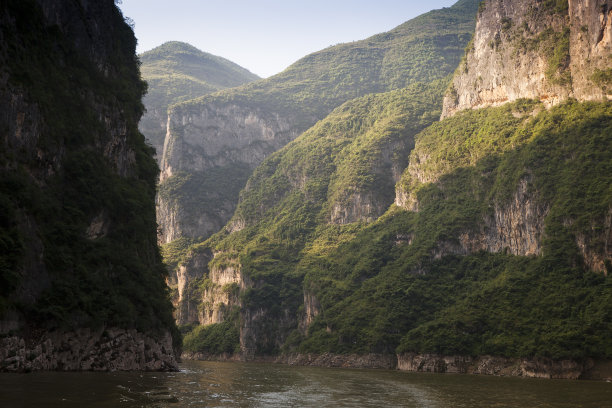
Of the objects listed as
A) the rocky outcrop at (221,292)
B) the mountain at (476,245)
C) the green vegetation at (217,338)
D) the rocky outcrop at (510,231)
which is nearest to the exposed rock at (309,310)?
the mountain at (476,245)

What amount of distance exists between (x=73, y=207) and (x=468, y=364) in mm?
65803

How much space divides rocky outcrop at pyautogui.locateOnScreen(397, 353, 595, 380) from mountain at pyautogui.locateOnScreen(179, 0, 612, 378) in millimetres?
278

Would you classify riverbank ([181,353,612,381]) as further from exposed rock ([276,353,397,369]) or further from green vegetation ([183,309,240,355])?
green vegetation ([183,309,240,355])

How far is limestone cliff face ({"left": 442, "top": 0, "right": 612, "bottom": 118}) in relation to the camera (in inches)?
4754

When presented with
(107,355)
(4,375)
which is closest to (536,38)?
(107,355)

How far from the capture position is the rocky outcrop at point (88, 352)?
52281mm

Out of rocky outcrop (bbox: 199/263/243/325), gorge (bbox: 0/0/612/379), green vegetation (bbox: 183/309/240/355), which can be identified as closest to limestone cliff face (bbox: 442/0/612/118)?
gorge (bbox: 0/0/612/379)

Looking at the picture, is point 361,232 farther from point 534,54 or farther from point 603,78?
point 603,78

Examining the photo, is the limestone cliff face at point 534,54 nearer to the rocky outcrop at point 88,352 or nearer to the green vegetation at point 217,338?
the green vegetation at point 217,338

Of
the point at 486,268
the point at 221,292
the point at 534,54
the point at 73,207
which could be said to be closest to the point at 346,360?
the point at 486,268

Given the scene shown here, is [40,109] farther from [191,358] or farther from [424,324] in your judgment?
[191,358]

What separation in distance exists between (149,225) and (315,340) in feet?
218

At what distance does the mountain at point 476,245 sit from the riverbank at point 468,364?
326mm

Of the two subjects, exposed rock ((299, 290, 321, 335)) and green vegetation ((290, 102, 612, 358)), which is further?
exposed rock ((299, 290, 321, 335))
